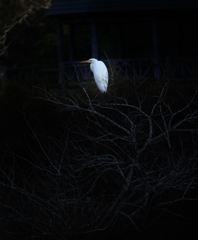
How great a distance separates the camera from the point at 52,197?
8.66m

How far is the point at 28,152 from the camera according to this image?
12.0 m

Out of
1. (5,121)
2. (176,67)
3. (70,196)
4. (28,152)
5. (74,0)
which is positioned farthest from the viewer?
(74,0)

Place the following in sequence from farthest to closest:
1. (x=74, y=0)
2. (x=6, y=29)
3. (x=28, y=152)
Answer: (x=6, y=29), (x=74, y=0), (x=28, y=152)

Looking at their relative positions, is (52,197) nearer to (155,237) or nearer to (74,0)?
(155,237)

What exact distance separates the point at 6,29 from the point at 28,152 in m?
16.5

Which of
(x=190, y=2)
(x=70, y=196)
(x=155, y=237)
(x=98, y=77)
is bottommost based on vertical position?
(x=155, y=237)

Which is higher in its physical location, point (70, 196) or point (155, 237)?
point (70, 196)

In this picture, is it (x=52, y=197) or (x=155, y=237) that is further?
(x=155, y=237)

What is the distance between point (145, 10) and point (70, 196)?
1099 cm

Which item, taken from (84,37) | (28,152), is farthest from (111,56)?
(28,152)

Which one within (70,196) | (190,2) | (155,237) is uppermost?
(190,2)

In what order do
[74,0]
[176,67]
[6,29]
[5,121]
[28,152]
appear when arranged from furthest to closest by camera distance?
[6,29] → [74,0] → [176,67] → [5,121] → [28,152]

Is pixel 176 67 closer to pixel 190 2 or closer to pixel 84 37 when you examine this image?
pixel 190 2

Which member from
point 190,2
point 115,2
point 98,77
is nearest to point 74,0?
point 115,2
